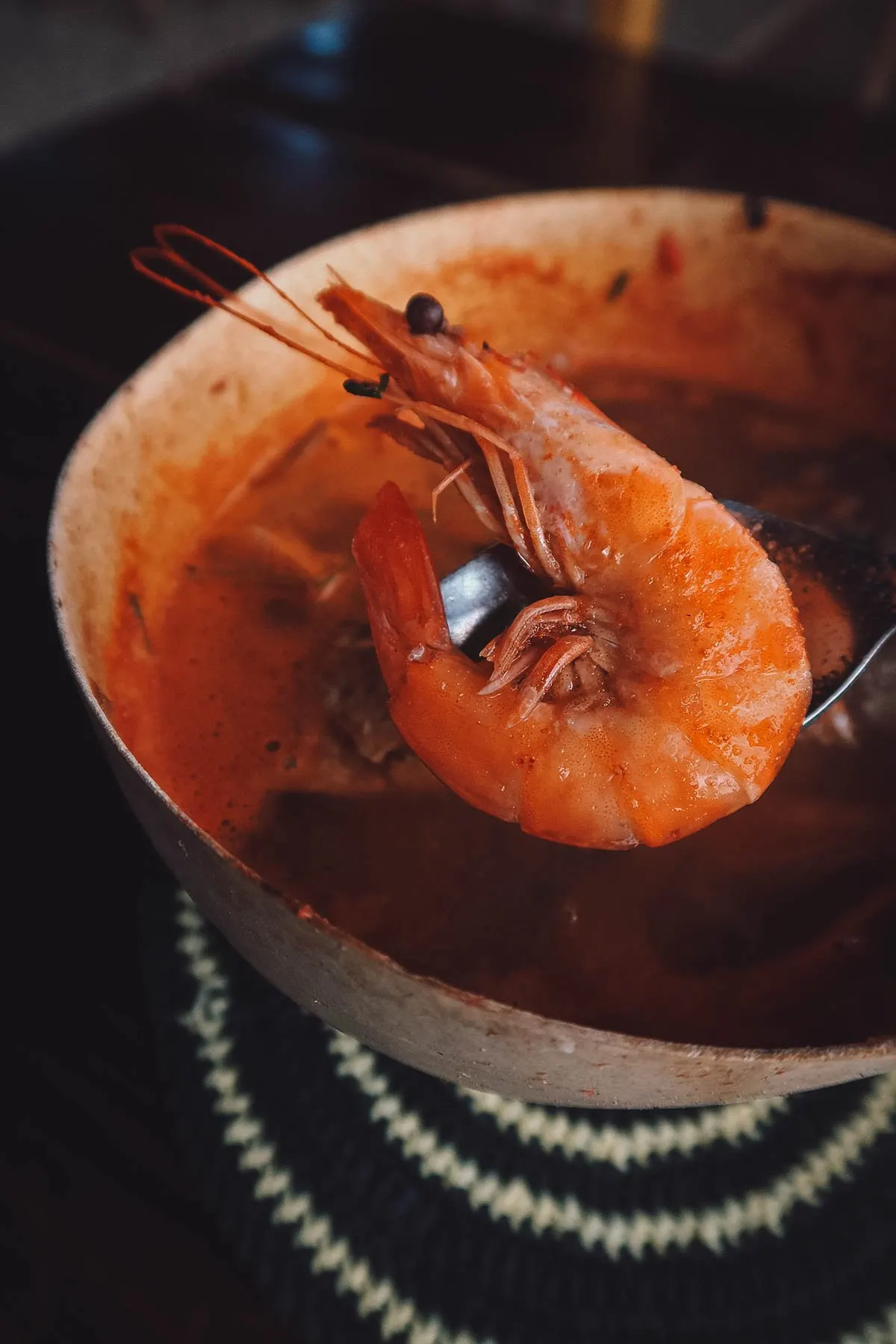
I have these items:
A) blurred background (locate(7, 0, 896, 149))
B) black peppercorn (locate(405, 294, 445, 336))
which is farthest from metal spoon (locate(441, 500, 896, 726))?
blurred background (locate(7, 0, 896, 149))

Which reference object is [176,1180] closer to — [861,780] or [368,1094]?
[368,1094]

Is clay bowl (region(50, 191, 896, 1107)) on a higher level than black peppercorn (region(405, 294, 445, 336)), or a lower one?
lower

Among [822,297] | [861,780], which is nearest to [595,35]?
[822,297]

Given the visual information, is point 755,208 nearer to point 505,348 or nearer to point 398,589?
point 505,348

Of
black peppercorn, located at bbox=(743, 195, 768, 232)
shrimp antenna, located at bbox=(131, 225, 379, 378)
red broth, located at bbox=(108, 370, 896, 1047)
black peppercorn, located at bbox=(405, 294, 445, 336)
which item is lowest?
red broth, located at bbox=(108, 370, 896, 1047)

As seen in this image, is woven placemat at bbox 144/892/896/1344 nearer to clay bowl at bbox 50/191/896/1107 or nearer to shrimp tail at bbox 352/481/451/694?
clay bowl at bbox 50/191/896/1107

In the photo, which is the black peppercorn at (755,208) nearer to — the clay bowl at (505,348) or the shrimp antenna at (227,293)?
the clay bowl at (505,348)

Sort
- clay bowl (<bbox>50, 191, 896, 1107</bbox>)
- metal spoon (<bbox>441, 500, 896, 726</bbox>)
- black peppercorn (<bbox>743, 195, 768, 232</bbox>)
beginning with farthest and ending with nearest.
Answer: black peppercorn (<bbox>743, 195, 768, 232</bbox>) → metal spoon (<bbox>441, 500, 896, 726</bbox>) → clay bowl (<bbox>50, 191, 896, 1107</bbox>)

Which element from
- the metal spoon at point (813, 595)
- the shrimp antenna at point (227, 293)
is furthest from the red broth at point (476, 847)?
the shrimp antenna at point (227, 293)
